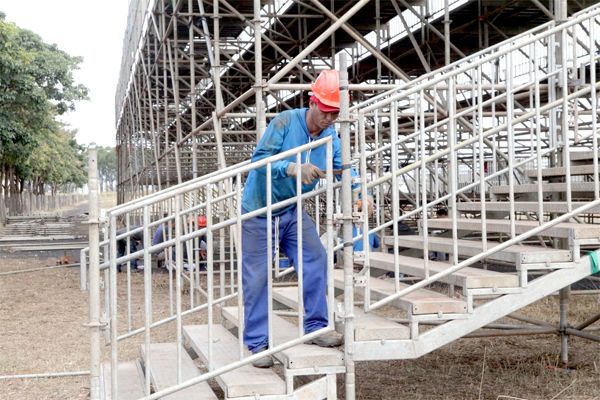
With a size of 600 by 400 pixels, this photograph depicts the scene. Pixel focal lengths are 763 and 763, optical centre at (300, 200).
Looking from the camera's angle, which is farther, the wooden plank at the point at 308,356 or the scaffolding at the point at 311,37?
the scaffolding at the point at 311,37

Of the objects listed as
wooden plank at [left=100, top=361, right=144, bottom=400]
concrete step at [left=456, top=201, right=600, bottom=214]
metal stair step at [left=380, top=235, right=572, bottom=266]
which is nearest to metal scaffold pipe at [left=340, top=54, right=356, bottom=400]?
metal stair step at [left=380, top=235, right=572, bottom=266]

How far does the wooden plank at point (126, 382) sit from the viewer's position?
4.20m

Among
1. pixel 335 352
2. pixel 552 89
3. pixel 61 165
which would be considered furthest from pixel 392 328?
pixel 61 165

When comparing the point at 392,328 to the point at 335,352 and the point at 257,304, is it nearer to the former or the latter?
the point at 335,352

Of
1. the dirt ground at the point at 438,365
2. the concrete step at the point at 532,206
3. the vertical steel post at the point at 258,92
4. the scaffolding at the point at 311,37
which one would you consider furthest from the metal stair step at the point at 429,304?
the scaffolding at the point at 311,37

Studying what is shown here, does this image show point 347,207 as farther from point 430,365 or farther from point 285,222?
point 430,365

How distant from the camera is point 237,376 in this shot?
4.16 metres

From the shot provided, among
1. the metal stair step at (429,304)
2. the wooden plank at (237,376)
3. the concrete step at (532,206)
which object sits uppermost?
the concrete step at (532,206)

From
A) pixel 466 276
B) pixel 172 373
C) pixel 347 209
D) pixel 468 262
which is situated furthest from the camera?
pixel 172 373

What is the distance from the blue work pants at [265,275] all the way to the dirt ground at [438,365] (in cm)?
166

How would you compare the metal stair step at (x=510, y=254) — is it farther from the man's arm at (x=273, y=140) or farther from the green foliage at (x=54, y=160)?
the green foliage at (x=54, y=160)

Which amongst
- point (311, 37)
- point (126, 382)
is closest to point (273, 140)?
point (126, 382)

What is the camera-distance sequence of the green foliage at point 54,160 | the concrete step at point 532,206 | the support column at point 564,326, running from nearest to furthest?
the concrete step at point 532,206
the support column at point 564,326
the green foliage at point 54,160

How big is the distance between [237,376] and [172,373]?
0.63 metres
